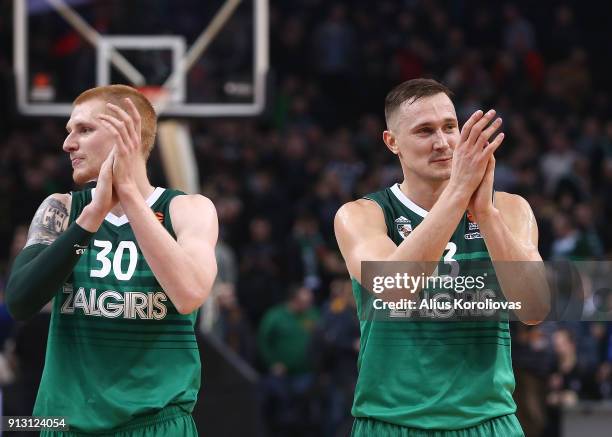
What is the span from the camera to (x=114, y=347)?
192 inches

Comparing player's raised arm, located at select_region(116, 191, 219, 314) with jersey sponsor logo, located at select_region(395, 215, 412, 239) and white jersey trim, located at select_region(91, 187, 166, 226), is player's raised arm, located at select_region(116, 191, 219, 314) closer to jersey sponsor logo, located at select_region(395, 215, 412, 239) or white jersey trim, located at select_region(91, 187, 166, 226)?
white jersey trim, located at select_region(91, 187, 166, 226)

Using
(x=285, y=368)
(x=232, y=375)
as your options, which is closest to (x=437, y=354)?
(x=232, y=375)

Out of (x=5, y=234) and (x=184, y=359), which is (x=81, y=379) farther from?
(x=5, y=234)

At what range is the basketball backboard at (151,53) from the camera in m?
11.9

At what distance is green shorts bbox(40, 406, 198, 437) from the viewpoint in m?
4.80

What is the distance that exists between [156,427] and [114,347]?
385 millimetres

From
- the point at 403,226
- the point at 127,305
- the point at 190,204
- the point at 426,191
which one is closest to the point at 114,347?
the point at 127,305

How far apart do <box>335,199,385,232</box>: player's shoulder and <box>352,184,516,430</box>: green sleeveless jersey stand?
1.02 ft

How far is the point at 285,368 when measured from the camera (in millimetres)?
13742

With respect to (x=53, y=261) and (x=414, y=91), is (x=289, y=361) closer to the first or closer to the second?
(x=414, y=91)

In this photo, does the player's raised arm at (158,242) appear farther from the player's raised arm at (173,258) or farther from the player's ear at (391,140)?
the player's ear at (391,140)

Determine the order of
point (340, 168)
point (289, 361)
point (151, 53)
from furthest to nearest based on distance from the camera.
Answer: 1. point (340, 168)
2. point (289, 361)
3. point (151, 53)

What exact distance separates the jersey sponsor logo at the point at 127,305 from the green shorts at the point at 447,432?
1006mm

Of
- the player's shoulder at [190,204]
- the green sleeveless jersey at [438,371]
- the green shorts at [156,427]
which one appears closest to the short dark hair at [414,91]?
the green sleeveless jersey at [438,371]
